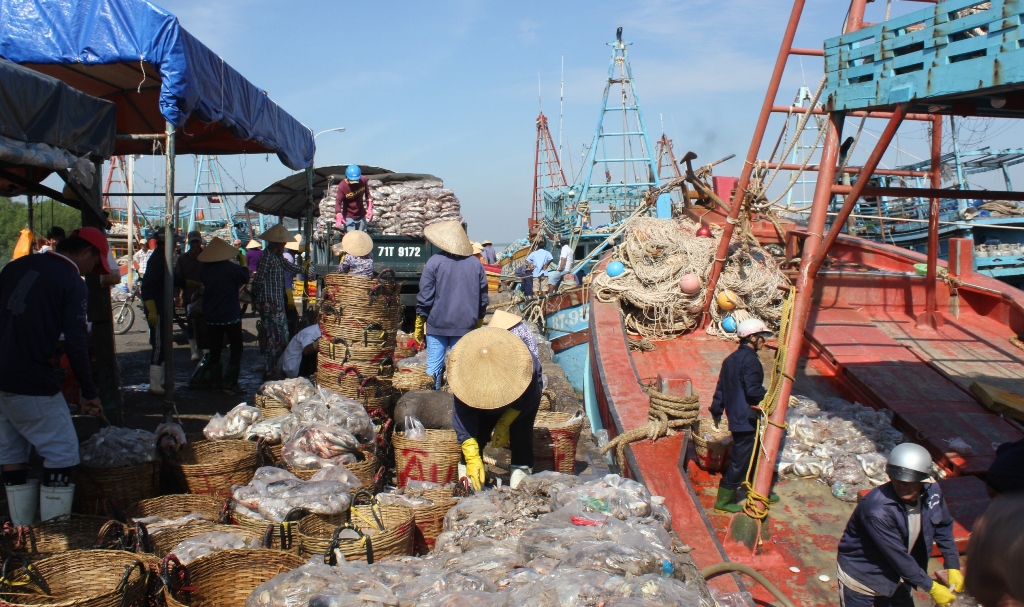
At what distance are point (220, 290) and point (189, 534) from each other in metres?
4.70

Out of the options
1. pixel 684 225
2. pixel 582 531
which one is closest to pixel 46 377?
pixel 582 531

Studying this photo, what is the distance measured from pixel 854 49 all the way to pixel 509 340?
300 cm

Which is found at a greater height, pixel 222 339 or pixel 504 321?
pixel 504 321

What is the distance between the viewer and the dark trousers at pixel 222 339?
851cm

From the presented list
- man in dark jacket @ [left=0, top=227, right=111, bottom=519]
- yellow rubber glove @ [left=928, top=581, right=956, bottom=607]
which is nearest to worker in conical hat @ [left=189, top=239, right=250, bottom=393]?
man in dark jacket @ [left=0, top=227, right=111, bottom=519]

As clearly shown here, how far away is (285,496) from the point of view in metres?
4.52

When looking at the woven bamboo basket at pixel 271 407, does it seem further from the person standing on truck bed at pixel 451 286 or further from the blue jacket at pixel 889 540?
the blue jacket at pixel 889 540

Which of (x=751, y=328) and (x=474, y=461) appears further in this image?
(x=751, y=328)

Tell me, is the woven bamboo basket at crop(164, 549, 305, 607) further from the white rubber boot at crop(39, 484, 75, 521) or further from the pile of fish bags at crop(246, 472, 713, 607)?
the white rubber boot at crop(39, 484, 75, 521)

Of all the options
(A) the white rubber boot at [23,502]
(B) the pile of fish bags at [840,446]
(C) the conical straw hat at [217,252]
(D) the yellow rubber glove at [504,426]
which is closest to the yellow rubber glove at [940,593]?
(B) the pile of fish bags at [840,446]

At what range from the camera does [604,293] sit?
30.9ft

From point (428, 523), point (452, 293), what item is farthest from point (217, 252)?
point (428, 523)

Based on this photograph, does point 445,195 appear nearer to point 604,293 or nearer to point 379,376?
point 604,293

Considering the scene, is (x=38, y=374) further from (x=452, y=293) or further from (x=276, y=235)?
(x=276, y=235)
